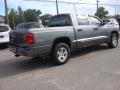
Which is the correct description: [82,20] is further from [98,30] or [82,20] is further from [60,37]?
[60,37]

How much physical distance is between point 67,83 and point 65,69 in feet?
5.00

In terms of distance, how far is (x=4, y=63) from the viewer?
A: 907 centimetres

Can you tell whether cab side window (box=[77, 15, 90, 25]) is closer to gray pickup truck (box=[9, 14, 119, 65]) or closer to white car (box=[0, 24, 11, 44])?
gray pickup truck (box=[9, 14, 119, 65])

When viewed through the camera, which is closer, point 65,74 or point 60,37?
point 65,74

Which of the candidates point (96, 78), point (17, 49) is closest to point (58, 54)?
point (17, 49)

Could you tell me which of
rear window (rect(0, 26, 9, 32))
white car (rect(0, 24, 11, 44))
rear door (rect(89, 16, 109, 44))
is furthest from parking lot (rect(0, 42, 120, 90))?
rear window (rect(0, 26, 9, 32))

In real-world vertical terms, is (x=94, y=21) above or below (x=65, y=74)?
above

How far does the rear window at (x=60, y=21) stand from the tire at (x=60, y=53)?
106 cm

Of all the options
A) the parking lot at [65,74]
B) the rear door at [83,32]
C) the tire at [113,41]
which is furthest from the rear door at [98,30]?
the parking lot at [65,74]

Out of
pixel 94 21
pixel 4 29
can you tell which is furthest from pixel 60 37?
pixel 4 29

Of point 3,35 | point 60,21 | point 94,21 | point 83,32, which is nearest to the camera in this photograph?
point 83,32

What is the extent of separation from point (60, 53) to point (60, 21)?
175 cm

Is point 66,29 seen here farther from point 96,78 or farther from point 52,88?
point 52,88

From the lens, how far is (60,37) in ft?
26.9
